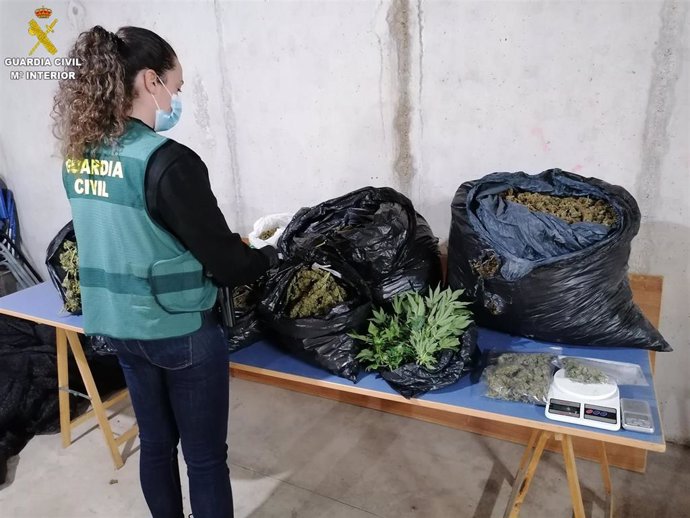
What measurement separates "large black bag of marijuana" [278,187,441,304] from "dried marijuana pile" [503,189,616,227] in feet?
1.18

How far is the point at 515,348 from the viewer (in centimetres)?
174

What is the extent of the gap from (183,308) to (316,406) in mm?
1450

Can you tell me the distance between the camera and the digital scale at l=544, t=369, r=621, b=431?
133 centimetres

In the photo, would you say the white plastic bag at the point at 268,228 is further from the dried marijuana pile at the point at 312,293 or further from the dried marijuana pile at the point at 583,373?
the dried marijuana pile at the point at 583,373

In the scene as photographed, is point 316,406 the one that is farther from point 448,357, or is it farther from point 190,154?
point 190,154

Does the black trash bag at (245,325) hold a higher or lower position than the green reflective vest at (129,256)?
lower

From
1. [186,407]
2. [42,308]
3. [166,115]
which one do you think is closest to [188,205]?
[166,115]

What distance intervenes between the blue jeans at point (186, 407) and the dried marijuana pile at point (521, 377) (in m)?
0.75

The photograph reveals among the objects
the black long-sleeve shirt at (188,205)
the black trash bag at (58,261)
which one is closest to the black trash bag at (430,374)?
the black long-sleeve shirt at (188,205)

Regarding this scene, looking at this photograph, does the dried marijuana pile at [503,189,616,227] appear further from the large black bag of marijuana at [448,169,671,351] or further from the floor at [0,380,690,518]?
the floor at [0,380,690,518]

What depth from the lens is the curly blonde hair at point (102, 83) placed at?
117cm

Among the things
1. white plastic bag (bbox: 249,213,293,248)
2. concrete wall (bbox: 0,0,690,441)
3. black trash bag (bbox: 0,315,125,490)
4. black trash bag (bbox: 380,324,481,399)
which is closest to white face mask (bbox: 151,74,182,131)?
concrete wall (bbox: 0,0,690,441)

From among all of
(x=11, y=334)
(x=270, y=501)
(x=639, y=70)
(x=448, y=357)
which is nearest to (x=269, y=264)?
(x=448, y=357)
